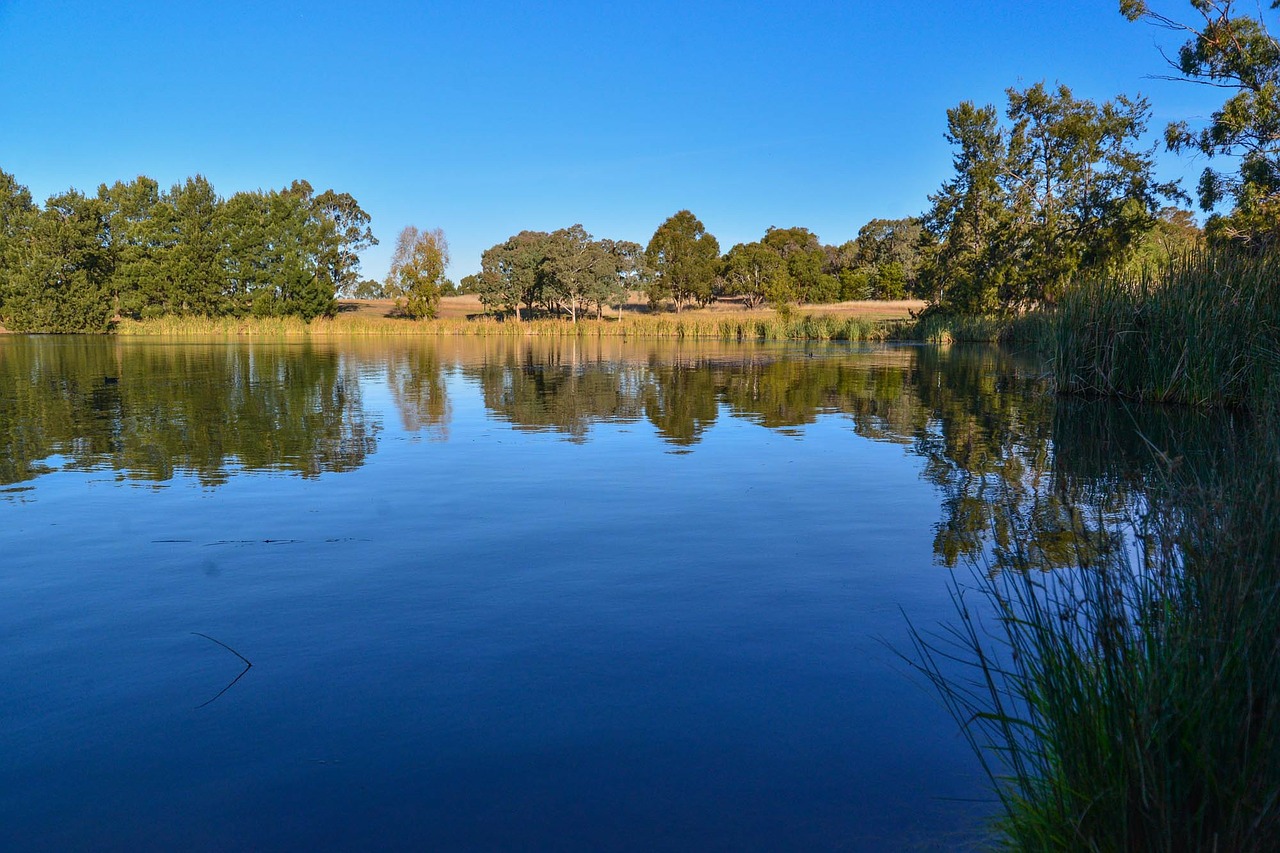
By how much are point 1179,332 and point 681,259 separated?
72.1 metres

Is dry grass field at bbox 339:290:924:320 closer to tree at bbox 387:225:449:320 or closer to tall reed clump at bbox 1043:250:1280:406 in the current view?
tree at bbox 387:225:449:320

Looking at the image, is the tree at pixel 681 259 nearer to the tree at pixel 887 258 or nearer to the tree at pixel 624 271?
the tree at pixel 624 271

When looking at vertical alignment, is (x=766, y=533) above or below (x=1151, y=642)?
below

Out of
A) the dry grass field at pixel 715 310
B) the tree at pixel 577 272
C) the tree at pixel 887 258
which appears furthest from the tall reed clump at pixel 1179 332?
the tree at pixel 887 258

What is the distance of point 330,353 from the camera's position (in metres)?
37.6

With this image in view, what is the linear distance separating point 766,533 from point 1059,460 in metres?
5.16

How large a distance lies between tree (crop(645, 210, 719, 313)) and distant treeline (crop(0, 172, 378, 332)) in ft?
107

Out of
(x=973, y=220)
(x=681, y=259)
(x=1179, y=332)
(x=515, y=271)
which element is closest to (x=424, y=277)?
(x=515, y=271)

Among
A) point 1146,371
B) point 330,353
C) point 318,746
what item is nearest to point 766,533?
point 318,746

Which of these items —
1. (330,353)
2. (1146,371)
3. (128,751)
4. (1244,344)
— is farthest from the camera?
(330,353)

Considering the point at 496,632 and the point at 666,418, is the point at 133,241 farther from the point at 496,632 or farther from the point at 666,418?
the point at 496,632

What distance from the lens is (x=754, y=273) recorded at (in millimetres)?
89938

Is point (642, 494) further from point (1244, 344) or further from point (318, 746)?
point (1244, 344)

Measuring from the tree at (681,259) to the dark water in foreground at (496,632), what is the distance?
7388cm
